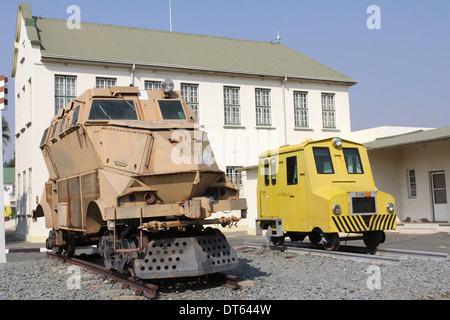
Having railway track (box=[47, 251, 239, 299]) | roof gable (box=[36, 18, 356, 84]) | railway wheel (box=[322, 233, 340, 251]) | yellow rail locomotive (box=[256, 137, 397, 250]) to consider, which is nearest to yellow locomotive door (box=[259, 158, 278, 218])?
yellow rail locomotive (box=[256, 137, 397, 250])

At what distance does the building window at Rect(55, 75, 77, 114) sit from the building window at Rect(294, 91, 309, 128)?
12.3m

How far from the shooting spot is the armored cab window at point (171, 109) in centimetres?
928

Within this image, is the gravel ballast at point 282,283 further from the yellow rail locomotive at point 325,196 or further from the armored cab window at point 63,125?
the armored cab window at point 63,125

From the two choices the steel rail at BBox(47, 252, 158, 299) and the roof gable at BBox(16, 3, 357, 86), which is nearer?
the steel rail at BBox(47, 252, 158, 299)

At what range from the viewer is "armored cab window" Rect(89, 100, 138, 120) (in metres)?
8.87

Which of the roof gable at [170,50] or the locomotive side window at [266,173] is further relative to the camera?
the roof gable at [170,50]

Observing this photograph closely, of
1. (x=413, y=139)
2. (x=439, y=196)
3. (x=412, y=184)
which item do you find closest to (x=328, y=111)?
(x=412, y=184)

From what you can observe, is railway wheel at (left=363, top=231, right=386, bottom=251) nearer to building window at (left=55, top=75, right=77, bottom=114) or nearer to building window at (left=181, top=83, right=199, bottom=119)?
building window at (left=181, top=83, right=199, bottom=119)

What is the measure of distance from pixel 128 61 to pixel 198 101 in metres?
4.17

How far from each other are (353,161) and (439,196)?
9.25 m

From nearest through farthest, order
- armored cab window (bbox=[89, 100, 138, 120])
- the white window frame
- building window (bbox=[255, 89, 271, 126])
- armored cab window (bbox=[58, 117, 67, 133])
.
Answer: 1. armored cab window (bbox=[89, 100, 138, 120])
2. armored cab window (bbox=[58, 117, 67, 133])
3. the white window frame
4. building window (bbox=[255, 89, 271, 126])

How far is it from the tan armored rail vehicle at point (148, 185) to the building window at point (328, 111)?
63.1 ft

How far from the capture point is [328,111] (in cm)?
2777

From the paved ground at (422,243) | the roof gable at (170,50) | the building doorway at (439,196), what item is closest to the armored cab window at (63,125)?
the paved ground at (422,243)
